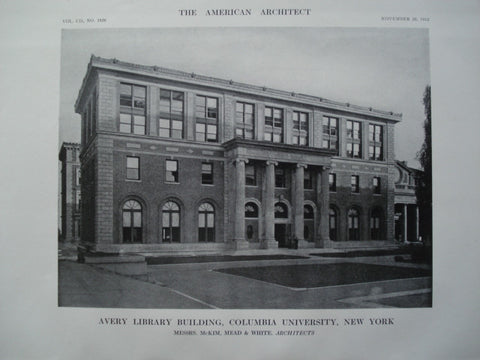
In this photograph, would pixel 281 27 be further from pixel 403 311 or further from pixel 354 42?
pixel 403 311

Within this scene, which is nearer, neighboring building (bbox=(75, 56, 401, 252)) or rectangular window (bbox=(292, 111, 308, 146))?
neighboring building (bbox=(75, 56, 401, 252))

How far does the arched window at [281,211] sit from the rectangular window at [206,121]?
1.38 m

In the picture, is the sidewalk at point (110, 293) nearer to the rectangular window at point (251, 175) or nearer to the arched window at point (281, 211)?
the arched window at point (281, 211)

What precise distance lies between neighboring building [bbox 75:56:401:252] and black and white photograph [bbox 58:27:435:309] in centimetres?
3

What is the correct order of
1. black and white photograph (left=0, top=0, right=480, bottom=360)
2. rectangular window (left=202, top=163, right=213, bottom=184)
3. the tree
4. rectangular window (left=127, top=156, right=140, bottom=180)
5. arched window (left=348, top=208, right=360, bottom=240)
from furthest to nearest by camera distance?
1. rectangular window (left=202, top=163, right=213, bottom=184)
2. rectangular window (left=127, top=156, right=140, bottom=180)
3. arched window (left=348, top=208, right=360, bottom=240)
4. the tree
5. black and white photograph (left=0, top=0, right=480, bottom=360)

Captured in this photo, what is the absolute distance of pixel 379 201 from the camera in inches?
162

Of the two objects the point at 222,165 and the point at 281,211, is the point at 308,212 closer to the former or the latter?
the point at 281,211

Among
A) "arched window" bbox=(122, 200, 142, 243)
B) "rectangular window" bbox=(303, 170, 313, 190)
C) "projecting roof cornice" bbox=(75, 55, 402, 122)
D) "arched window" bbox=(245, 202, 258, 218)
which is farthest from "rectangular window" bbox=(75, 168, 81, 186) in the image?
"rectangular window" bbox=(303, 170, 313, 190)

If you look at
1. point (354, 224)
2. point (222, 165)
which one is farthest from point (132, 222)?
point (354, 224)

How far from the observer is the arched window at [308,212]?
446cm

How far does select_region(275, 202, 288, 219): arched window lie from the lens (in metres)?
4.69

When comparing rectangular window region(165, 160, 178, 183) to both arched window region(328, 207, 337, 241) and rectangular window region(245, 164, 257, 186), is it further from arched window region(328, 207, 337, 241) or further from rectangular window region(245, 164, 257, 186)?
arched window region(328, 207, 337, 241)

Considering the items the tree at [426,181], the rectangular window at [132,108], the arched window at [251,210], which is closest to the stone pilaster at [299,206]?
the arched window at [251,210]
